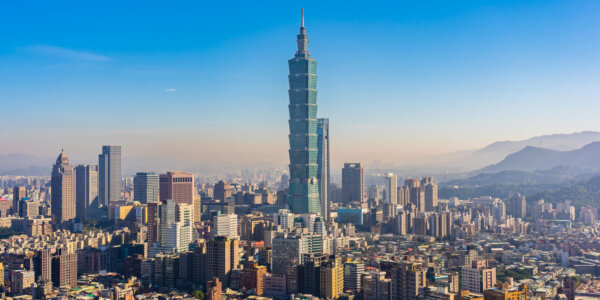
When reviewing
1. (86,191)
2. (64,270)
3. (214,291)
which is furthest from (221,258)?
(86,191)

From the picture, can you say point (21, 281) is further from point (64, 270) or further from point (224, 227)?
point (224, 227)

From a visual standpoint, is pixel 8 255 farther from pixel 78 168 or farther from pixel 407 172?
pixel 407 172

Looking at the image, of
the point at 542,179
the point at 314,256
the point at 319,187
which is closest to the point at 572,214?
the point at 319,187

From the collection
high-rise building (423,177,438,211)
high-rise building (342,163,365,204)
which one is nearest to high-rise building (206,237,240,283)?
high-rise building (423,177,438,211)

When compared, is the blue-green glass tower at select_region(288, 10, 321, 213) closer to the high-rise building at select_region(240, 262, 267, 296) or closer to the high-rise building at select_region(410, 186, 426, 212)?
the high-rise building at select_region(410, 186, 426, 212)

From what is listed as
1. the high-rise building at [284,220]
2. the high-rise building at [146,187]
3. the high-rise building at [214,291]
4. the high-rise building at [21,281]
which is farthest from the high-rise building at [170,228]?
the high-rise building at [146,187]

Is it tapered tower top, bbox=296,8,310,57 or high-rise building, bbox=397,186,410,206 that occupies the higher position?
tapered tower top, bbox=296,8,310,57
